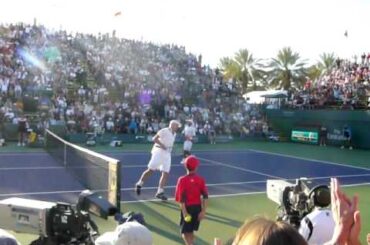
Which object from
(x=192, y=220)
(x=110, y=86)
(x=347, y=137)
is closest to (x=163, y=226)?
(x=192, y=220)

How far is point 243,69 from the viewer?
54688 millimetres

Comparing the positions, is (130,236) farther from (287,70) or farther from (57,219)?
(287,70)

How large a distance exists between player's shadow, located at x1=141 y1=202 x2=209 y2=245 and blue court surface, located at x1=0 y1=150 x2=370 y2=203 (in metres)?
1.43

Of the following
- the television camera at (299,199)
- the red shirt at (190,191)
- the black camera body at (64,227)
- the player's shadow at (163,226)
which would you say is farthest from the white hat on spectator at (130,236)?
the player's shadow at (163,226)

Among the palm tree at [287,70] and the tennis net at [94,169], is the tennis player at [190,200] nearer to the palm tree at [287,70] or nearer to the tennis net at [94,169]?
the tennis net at [94,169]

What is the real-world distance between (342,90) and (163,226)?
25.2m

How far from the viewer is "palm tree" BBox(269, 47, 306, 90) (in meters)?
52.1

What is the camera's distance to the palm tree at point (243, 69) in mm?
54094

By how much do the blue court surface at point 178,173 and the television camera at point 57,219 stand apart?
697 cm

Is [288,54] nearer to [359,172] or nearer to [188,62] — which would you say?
[188,62]

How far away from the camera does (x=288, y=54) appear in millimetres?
51906

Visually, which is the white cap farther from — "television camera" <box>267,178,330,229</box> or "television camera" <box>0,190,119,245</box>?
"television camera" <box>0,190,119,245</box>

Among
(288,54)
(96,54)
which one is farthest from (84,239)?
(288,54)

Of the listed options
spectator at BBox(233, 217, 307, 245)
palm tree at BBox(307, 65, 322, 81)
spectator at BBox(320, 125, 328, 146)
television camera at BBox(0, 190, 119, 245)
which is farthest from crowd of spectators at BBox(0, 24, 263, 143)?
spectator at BBox(233, 217, 307, 245)
